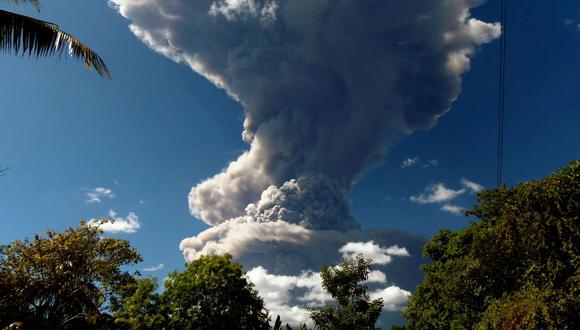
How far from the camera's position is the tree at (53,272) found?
2075cm

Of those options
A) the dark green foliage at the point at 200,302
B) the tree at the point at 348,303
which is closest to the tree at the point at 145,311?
the dark green foliage at the point at 200,302

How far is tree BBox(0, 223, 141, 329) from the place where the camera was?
20.8 meters

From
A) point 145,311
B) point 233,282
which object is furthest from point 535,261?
point 145,311

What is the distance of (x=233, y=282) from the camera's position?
25266 mm

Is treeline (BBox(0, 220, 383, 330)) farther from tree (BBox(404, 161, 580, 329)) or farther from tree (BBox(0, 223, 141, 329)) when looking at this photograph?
tree (BBox(404, 161, 580, 329))

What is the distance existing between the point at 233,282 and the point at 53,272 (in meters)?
9.22

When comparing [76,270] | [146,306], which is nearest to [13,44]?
[76,270]

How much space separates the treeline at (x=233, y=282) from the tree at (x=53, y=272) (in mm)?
48

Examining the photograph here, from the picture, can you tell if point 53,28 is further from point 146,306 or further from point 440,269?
point 440,269

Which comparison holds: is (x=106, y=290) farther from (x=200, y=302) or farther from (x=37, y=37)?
(x=37, y=37)

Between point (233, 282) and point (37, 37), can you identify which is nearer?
point (37, 37)

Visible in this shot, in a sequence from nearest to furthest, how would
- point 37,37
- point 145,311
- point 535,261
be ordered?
point 37,37, point 535,261, point 145,311

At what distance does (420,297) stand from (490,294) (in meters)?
11.6

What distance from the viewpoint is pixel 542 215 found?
20.2 m
